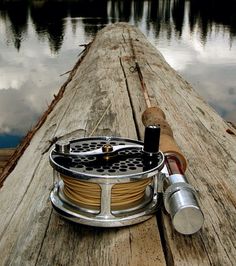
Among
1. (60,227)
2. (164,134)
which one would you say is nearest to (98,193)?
(60,227)

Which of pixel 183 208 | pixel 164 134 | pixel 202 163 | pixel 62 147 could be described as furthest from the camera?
pixel 202 163

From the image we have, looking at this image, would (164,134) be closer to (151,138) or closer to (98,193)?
(151,138)

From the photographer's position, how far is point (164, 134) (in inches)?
84.4

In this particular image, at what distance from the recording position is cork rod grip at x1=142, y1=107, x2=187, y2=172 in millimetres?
1901

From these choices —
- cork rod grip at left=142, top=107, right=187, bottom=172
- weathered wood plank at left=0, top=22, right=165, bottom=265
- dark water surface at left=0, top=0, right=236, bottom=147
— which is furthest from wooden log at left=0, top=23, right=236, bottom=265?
dark water surface at left=0, top=0, right=236, bottom=147

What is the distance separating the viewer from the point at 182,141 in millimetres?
2641

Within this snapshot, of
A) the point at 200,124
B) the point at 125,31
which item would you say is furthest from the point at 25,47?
the point at 200,124

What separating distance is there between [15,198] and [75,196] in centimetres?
61

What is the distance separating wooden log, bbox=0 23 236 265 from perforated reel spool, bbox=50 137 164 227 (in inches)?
2.3

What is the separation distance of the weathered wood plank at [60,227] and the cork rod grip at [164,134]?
26 centimetres

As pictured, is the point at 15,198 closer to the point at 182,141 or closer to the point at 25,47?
the point at 182,141

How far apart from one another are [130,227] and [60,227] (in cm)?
24

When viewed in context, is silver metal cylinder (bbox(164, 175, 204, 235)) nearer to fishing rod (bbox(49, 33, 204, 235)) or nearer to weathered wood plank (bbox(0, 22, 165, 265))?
fishing rod (bbox(49, 33, 204, 235))

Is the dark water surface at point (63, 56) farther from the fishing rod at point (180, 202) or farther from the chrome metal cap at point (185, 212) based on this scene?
the chrome metal cap at point (185, 212)
